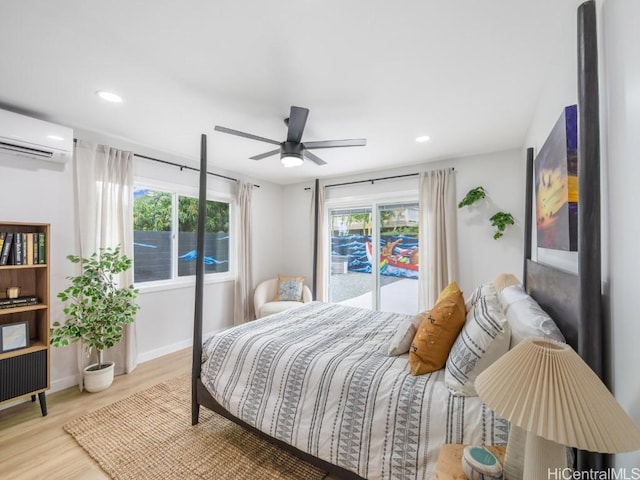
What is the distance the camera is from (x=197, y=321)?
2.07m

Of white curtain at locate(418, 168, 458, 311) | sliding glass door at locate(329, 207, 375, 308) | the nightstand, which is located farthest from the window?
the nightstand

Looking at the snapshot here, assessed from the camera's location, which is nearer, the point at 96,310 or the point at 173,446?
the point at 173,446

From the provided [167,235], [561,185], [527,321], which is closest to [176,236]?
[167,235]

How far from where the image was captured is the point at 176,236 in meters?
3.68

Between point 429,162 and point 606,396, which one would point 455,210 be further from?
point 606,396

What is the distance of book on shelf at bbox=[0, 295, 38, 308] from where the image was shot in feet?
7.10

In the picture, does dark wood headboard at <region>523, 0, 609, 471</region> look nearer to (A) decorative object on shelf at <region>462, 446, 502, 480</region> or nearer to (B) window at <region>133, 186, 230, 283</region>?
(A) decorative object on shelf at <region>462, 446, 502, 480</region>

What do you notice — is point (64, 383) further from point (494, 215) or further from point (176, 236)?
point (494, 215)

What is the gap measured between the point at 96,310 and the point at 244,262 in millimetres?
1931

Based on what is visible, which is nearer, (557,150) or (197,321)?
(557,150)

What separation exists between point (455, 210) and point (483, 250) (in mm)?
583

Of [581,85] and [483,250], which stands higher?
[581,85]

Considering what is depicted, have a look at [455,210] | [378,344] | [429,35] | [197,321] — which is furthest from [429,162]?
[197,321]

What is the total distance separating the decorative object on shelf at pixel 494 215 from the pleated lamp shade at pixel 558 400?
2.83 metres
